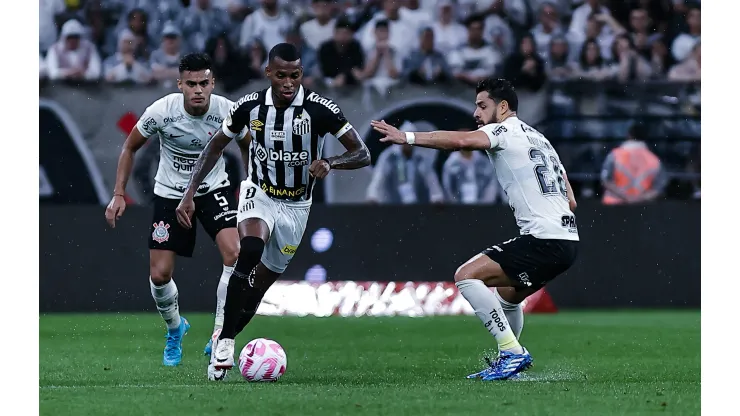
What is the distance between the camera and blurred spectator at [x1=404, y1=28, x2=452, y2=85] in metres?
→ 16.7

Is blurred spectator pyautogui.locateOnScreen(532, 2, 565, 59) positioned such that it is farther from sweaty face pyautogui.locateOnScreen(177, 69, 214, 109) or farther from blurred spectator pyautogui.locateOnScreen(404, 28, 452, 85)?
sweaty face pyautogui.locateOnScreen(177, 69, 214, 109)

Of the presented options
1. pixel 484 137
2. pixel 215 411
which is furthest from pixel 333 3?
pixel 215 411

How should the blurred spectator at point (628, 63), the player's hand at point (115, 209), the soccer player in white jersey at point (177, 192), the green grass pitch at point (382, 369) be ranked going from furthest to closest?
the blurred spectator at point (628, 63) < the soccer player in white jersey at point (177, 192) < the player's hand at point (115, 209) < the green grass pitch at point (382, 369)

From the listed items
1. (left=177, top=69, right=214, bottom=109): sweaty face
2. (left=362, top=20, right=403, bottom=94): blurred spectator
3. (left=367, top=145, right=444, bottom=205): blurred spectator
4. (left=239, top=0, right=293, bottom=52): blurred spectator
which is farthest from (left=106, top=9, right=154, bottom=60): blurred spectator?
(left=177, top=69, right=214, bottom=109): sweaty face

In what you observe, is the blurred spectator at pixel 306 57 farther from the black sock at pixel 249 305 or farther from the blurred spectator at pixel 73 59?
the black sock at pixel 249 305

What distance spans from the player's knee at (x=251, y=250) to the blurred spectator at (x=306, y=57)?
8195 mm

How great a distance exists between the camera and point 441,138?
8055 mm

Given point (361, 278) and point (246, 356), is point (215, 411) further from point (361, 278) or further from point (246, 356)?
point (361, 278)

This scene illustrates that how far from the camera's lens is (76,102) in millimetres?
16297

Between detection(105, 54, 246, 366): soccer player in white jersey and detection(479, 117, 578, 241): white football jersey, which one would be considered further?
detection(105, 54, 246, 366): soccer player in white jersey

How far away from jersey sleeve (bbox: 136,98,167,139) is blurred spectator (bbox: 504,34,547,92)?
7690mm

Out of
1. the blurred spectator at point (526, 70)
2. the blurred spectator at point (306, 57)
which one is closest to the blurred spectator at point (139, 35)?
the blurred spectator at point (306, 57)

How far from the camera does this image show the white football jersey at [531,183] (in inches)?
338

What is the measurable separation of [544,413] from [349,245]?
894 cm
